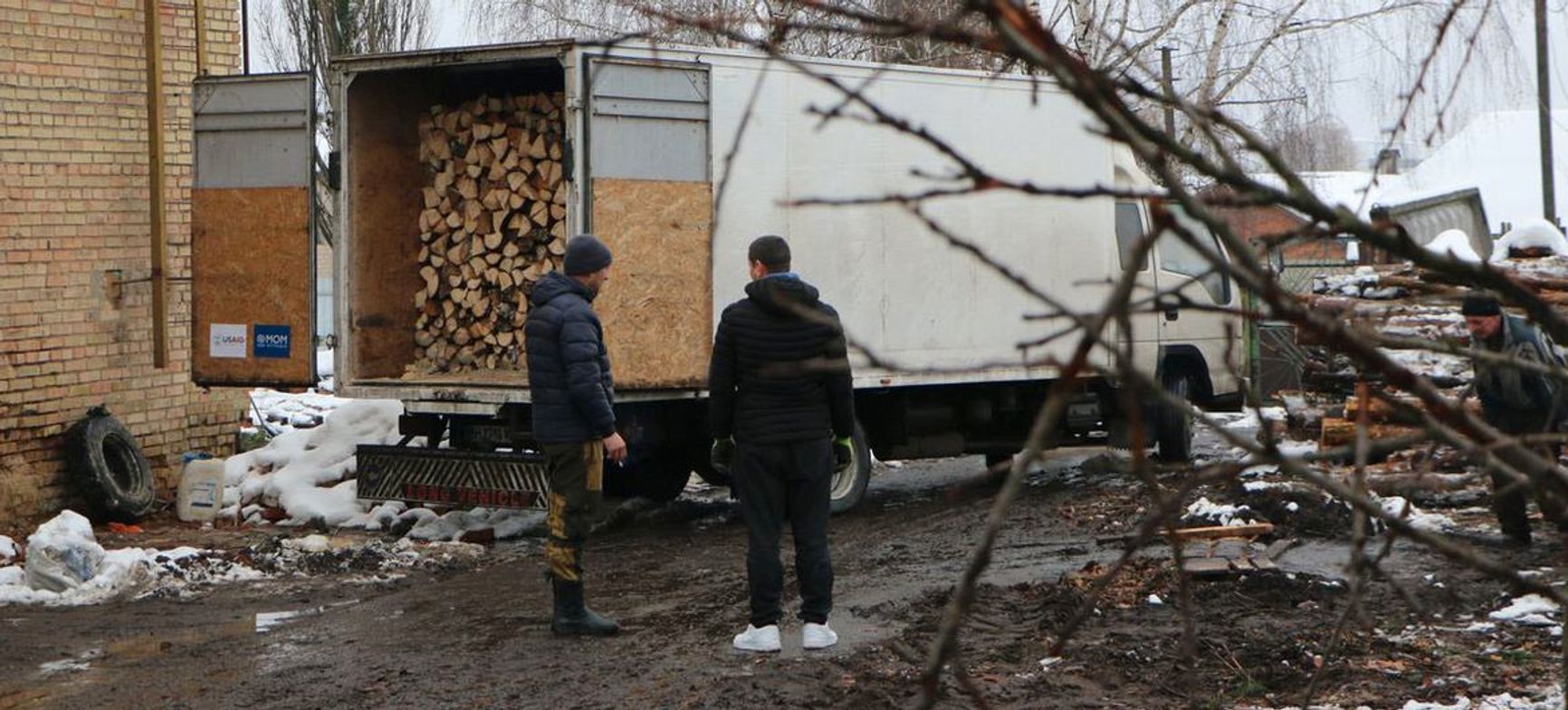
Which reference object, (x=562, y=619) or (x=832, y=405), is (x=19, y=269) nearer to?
(x=562, y=619)

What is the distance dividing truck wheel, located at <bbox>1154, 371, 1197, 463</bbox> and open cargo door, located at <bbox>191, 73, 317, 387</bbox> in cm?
651

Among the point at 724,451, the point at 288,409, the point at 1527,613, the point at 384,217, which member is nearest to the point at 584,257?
the point at 724,451

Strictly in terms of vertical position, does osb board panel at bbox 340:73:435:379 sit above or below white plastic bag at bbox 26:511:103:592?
above

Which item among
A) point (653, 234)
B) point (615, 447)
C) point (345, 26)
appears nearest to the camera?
point (615, 447)

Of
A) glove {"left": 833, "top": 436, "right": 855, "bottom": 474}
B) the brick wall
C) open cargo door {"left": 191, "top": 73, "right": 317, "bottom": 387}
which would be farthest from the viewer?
the brick wall

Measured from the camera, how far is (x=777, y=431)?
7.57 metres

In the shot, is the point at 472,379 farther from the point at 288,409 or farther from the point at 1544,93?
the point at 1544,93

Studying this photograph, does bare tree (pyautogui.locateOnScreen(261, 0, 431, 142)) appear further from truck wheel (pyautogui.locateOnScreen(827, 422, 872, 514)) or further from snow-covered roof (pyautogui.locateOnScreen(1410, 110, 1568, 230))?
snow-covered roof (pyautogui.locateOnScreen(1410, 110, 1568, 230))

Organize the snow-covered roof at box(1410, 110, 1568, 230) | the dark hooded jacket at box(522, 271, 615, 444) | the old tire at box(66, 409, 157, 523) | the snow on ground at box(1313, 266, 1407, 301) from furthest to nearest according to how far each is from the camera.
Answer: the snow-covered roof at box(1410, 110, 1568, 230)
the snow on ground at box(1313, 266, 1407, 301)
the old tire at box(66, 409, 157, 523)
the dark hooded jacket at box(522, 271, 615, 444)

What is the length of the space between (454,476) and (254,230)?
78.4 inches

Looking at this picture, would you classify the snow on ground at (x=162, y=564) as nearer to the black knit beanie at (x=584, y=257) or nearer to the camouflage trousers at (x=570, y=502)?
the camouflage trousers at (x=570, y=502)

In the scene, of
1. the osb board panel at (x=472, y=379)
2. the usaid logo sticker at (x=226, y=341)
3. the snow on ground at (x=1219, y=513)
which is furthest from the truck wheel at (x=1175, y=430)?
the usaid logo sticker at (x=226, y=341)

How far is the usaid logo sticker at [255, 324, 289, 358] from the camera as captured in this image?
1106 centimetres

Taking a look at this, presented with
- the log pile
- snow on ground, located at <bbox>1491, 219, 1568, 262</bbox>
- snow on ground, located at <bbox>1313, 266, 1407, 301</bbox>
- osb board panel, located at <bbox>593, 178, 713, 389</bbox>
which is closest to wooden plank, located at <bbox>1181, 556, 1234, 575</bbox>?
osb board panel, located at <bbox>593, 178, 713, 389</bbox>
